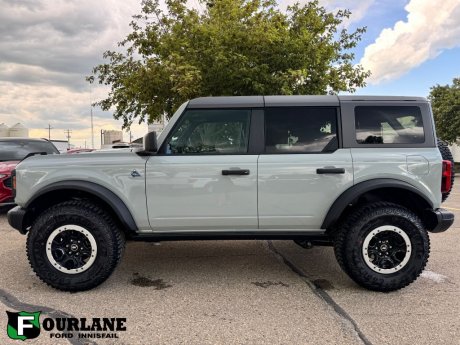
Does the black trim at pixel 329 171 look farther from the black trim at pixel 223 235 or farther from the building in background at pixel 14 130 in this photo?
the building in background at pixel 14 130

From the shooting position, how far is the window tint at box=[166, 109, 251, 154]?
13.5 feet

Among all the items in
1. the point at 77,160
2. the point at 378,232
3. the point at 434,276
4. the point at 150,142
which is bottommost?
the point at 434,276

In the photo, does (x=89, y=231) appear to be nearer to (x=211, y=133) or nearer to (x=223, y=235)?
(x=223, y=235)

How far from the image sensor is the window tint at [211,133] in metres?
4.12

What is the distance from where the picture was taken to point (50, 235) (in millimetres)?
4004

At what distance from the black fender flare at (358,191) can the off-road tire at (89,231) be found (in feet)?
7.09

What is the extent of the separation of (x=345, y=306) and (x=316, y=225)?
815 mm

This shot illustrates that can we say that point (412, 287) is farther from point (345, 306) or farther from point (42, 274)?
point (42, 274)

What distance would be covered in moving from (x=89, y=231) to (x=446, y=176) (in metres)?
3.59

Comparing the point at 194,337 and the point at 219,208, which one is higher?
the point at 219,208

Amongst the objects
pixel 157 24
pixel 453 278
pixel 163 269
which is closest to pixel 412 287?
pixel 453 278

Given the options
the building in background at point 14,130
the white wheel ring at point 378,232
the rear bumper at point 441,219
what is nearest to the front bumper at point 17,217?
the white wheel ring at point 378,232

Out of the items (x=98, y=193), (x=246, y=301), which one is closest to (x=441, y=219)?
(x=246, y=301)

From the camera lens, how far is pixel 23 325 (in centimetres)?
330
